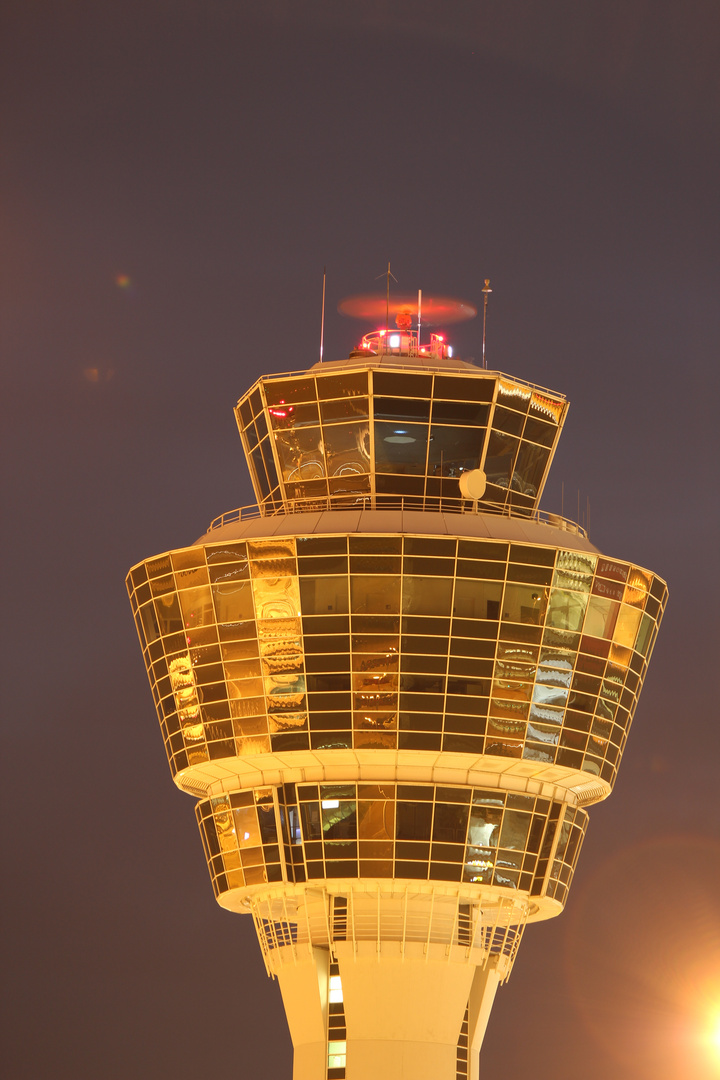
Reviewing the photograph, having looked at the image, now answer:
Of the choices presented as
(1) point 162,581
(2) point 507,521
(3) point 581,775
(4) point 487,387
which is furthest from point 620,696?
(1) point 162,581

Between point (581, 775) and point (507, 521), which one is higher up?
point (507, 521)

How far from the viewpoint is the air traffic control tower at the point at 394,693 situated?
243ft

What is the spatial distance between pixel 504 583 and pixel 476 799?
10283mm

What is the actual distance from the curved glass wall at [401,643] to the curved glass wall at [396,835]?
9.57 ft

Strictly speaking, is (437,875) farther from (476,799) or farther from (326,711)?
(326,711)

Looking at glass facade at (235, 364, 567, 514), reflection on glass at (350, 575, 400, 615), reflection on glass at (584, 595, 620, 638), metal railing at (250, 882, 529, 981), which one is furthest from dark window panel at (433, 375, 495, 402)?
metal railing at (250, 882, 529, 981)

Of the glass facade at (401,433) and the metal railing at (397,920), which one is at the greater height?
the glass facade at (401,433)

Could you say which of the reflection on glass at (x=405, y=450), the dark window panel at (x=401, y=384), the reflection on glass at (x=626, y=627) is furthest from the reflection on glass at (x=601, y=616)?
the dark window panel at (x=401, y=384)

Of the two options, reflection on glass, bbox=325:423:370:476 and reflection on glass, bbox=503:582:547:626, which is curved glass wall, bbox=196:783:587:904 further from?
reflection on glass, bbox=325:423:370:476

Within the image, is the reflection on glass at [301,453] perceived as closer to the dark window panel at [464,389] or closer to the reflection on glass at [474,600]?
the dark window panel at [464,389]

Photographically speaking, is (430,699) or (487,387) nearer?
(430,699)

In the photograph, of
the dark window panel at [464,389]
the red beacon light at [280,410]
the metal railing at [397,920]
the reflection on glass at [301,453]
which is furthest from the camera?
the red beacon light at [280,410]

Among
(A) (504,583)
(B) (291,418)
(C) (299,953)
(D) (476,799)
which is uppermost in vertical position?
(B) (291,418)

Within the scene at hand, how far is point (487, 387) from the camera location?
79.0m
